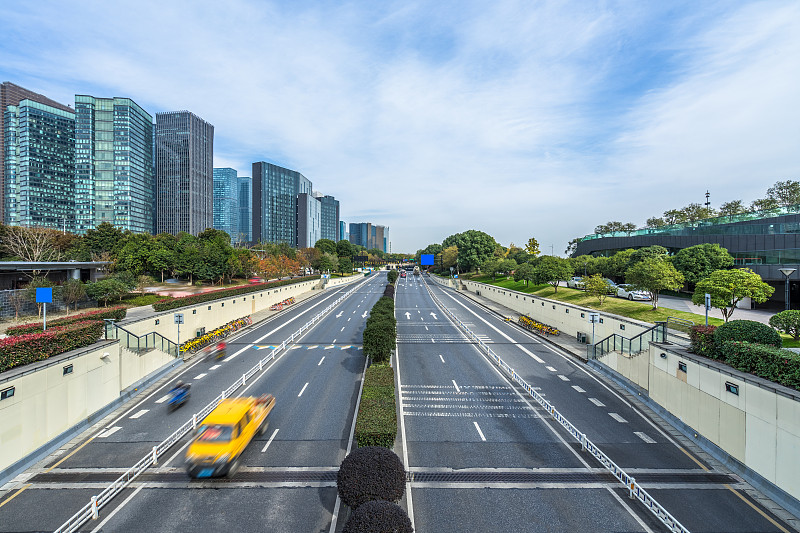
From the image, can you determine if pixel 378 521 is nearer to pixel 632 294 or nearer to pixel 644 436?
pixel 644 436

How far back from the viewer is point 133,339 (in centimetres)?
1875

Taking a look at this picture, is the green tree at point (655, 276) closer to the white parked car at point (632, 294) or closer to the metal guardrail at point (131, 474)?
the white parked car at point (632, 294)

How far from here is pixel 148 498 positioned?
994cm

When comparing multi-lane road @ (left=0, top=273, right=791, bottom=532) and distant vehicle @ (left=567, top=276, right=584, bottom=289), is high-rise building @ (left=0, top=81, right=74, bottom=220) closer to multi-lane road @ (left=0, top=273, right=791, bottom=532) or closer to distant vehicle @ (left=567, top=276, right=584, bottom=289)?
multi-lane road @ (left=0, top=273, right=791, bottom=532)

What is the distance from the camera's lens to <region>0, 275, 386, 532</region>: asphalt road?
9109 millimetres

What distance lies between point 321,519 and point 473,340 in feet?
76.1

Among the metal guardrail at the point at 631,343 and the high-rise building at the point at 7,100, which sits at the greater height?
the high-rise building at the point at 7,100

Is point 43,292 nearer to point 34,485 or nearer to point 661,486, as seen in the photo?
point 34,485

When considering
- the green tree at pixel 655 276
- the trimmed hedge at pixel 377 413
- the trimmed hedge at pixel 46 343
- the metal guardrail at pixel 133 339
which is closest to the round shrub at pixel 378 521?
the trimmed hedge at pixel 377 413

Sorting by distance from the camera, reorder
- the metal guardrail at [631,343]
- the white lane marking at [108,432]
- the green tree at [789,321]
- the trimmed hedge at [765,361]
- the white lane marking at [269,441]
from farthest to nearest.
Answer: the green tree at [789,321], the metal guardrail at [631,343], the white lane marking at [108,432], the white lane marking at [269,441], the trimmed hedge at [765,361]

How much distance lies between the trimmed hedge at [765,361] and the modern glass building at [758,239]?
97.9 ft

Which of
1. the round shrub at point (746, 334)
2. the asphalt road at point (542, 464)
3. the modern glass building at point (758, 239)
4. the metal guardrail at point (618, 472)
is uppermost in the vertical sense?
the modern glass building at point (758, 239)

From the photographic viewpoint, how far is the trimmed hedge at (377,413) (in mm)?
11250

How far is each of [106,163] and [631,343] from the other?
7488 inches
